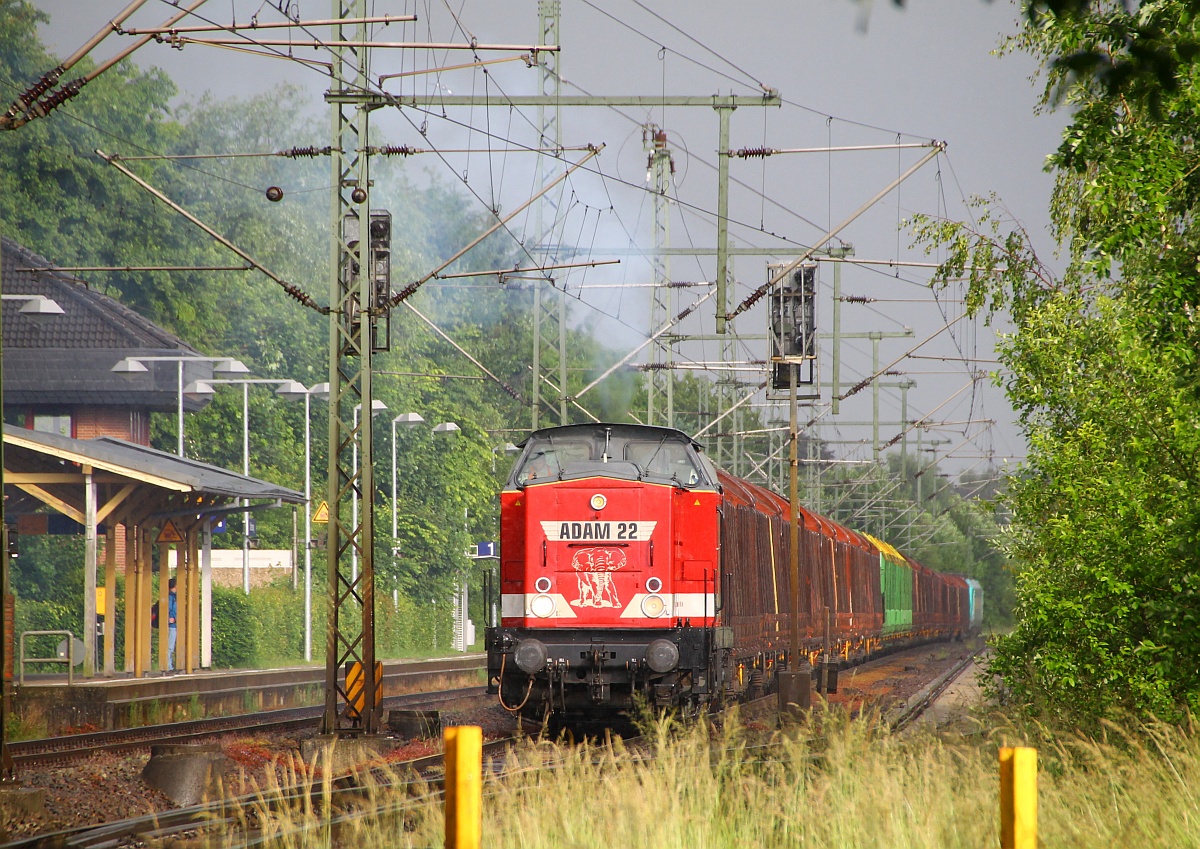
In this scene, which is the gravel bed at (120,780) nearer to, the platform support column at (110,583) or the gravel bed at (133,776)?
the gravel bed at (133,776)

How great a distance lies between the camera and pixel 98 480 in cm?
2522

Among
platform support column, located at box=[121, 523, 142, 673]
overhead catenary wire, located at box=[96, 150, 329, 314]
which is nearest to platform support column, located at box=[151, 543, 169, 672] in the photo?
platform support column, located at box=[121, 523, 142, 673]

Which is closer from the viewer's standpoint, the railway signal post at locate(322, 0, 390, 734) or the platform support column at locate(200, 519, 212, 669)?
the railway signal post at locate(322, 0, 390, 734)

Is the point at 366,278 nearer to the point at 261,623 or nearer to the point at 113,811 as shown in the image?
the point at 113,811

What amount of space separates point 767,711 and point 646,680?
7.75 m

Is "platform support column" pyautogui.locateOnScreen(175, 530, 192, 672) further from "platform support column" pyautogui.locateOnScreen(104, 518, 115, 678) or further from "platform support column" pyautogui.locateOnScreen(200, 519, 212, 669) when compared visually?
"platform support column" pyautogui.locateOnScreen(104, 518, 115, 678)

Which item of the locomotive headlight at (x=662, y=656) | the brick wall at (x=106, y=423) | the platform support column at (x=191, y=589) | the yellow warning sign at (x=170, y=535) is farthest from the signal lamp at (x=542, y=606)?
the brick wall at (x=106, y=423)

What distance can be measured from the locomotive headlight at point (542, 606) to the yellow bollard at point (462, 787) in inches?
434

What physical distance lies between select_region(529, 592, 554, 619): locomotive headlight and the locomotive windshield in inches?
57.7

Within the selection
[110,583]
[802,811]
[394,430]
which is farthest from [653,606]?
[394,430]

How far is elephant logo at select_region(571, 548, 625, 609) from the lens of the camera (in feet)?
55.1

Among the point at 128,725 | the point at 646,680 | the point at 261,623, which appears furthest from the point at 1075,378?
the point at 261,623

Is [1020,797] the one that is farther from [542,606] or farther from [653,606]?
[542,606]

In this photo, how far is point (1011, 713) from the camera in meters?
14.8
